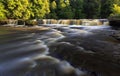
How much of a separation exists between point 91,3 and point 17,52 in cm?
5065

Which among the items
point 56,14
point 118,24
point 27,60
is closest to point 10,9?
point 56,14

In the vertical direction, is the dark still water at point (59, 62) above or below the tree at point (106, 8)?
below

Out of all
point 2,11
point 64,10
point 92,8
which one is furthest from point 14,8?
point 92,8

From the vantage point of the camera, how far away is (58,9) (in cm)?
5756

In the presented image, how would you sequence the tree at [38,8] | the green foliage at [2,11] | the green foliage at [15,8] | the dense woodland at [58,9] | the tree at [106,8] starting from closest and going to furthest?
the green foliage at [2,11] < the green foliage at [15,8] < the dense woodland at [58,9] < the tree at [38,8] < the tree at [106,8]

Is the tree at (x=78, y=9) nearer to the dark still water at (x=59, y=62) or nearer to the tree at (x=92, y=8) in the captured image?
the tree at (x=92, y=8)

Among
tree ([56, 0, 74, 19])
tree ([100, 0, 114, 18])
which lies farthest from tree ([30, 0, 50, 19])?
tree ([100, 0, 114, 18])

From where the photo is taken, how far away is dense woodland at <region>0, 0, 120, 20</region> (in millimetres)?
43312

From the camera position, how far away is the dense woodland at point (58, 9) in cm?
4331

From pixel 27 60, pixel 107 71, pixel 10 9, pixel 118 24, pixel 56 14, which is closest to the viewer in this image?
pixel 107 71

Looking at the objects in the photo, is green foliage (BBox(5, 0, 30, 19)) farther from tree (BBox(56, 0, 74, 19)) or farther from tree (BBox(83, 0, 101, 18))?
tree (BBox(83, 0, 101, 18))

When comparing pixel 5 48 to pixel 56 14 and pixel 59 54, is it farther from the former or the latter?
pixel 56 14

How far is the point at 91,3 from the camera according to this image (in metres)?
59.2

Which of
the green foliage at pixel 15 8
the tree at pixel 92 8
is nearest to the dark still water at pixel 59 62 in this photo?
the green foliage at pixel 15 8
